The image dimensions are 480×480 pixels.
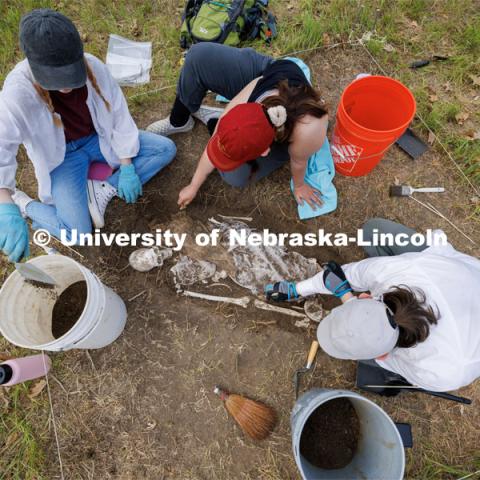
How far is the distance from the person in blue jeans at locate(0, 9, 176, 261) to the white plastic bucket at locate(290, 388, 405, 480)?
1876 mm

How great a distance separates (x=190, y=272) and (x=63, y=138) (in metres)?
1.24

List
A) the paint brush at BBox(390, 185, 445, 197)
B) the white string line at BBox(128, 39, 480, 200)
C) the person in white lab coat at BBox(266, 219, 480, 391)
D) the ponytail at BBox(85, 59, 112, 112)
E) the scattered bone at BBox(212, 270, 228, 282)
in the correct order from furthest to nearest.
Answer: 1. the white string line at BBox(128, 39, 480, 200)
2. the paint brush at BBox(390, 185, 445, 197)
3. the scattered bone at BBox(212, 270, 228, 282)
4. the ponytail at BBox(85, 59, 112, 112)
5. the person in white lab coat at BBox(266, 219, 480, 391)

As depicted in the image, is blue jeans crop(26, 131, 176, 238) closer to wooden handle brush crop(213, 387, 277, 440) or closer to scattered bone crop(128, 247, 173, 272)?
scattered bone crop(128, 247, 173, 272)

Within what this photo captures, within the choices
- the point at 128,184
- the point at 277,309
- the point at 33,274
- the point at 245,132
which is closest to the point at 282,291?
the point at 277,309

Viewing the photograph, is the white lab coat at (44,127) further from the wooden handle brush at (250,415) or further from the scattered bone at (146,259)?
the wooden handle brush at (250,415)

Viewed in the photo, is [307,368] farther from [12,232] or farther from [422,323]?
[12,232]

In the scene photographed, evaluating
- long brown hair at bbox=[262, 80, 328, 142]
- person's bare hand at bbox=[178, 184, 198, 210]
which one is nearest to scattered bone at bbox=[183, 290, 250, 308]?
person's bare hand at bbox=[178, 184, 198, 210]

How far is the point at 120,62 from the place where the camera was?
10.4ft

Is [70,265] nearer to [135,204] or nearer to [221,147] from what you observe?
[135,204]

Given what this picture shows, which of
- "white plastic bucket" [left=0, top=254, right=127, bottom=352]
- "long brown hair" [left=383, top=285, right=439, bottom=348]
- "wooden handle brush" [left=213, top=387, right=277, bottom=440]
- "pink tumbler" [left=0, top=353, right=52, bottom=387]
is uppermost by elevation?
"long brown hair" [left=383, top=285, right=439, bottom=348]

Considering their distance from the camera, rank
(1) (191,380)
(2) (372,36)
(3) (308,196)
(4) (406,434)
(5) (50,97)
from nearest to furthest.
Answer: (5) (50,97) < (4) (406,434) < (1) (191,380) < (3) (308,196) < (2) (372,36)

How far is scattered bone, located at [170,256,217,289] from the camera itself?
8.31 feet

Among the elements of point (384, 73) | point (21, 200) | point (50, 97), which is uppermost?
point (50, 97)

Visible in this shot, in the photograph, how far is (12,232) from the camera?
1.96 meters
